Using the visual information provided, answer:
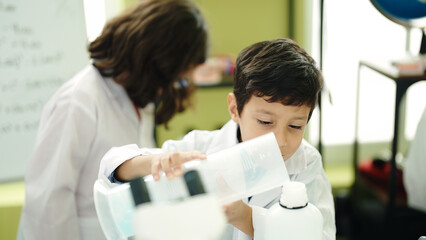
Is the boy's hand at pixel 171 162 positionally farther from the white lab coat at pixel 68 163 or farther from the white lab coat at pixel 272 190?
the white lab coat at pixel 68 163

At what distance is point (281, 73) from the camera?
0.68 metres

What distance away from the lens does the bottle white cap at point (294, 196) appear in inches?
22.1

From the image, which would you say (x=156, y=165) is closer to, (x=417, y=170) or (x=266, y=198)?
(x=266, y=198)

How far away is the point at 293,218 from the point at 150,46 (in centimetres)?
71

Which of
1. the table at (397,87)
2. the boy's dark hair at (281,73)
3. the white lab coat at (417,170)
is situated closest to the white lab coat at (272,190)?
the boy's dark hair at (281,73)

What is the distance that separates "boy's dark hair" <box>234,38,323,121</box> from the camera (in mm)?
683

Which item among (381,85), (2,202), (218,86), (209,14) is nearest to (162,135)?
(218,86)

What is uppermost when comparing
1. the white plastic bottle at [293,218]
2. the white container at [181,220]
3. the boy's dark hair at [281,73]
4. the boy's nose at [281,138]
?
the boy's dark hair at [281,73]

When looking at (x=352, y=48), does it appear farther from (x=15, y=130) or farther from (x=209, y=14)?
(x=15, y=130)

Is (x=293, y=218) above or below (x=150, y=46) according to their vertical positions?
below

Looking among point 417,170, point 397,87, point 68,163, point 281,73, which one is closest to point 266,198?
point 281,73

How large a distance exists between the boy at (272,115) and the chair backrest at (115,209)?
8 centimetres

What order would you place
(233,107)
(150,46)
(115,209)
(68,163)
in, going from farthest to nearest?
(150,46)
(68,163)
(233,107)
(115,209)

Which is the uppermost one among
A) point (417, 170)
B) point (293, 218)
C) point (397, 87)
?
point (293, 218)
